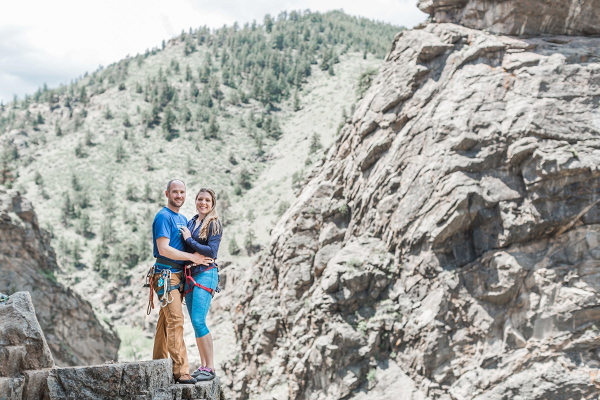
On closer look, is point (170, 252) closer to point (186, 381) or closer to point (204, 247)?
point (204, 247)

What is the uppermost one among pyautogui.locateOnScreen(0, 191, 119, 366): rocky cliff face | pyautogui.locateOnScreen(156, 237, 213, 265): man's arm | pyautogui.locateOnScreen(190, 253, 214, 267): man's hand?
pyautogui.locateOnScreen(156, 237, 213, 265): man's arm

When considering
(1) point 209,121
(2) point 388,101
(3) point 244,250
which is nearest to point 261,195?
(3) point 244,250

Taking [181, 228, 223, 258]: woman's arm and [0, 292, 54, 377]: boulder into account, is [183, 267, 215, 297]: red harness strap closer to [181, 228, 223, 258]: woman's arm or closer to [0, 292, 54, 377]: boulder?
[181, 228, 223, 258]: woman's arm

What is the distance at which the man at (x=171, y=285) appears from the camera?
5266 millimetres

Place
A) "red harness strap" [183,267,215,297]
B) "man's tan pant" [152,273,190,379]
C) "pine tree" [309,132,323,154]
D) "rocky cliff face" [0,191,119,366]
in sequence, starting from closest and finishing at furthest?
1. "man's tan pant" [152,273,190,379]
2. "red harness strap" [183,267,215,297]
3. "rocky cliff face" [0,191,119,366]
4. "pine tree" [309,132,323,154]

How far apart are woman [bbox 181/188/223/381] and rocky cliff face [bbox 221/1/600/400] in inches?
371

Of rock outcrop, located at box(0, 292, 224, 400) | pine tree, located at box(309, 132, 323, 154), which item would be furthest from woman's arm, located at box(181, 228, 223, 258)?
pine tree, located at box(309, 132, 323, 154)

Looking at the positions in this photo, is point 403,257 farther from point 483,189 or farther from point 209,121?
point 209,121

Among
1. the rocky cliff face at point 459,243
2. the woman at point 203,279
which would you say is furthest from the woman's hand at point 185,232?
the rocky cliff face at point 459,243

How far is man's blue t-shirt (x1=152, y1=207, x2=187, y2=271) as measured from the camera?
5.42 meters

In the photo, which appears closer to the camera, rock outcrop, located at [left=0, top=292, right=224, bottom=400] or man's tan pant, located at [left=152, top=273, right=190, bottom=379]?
rock outcrop, located at [left=0, top=292, right=224, bottom=400]

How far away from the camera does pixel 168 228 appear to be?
549 centimetres

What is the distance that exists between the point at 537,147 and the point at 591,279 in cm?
386

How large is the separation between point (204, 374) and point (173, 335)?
0.61 m
